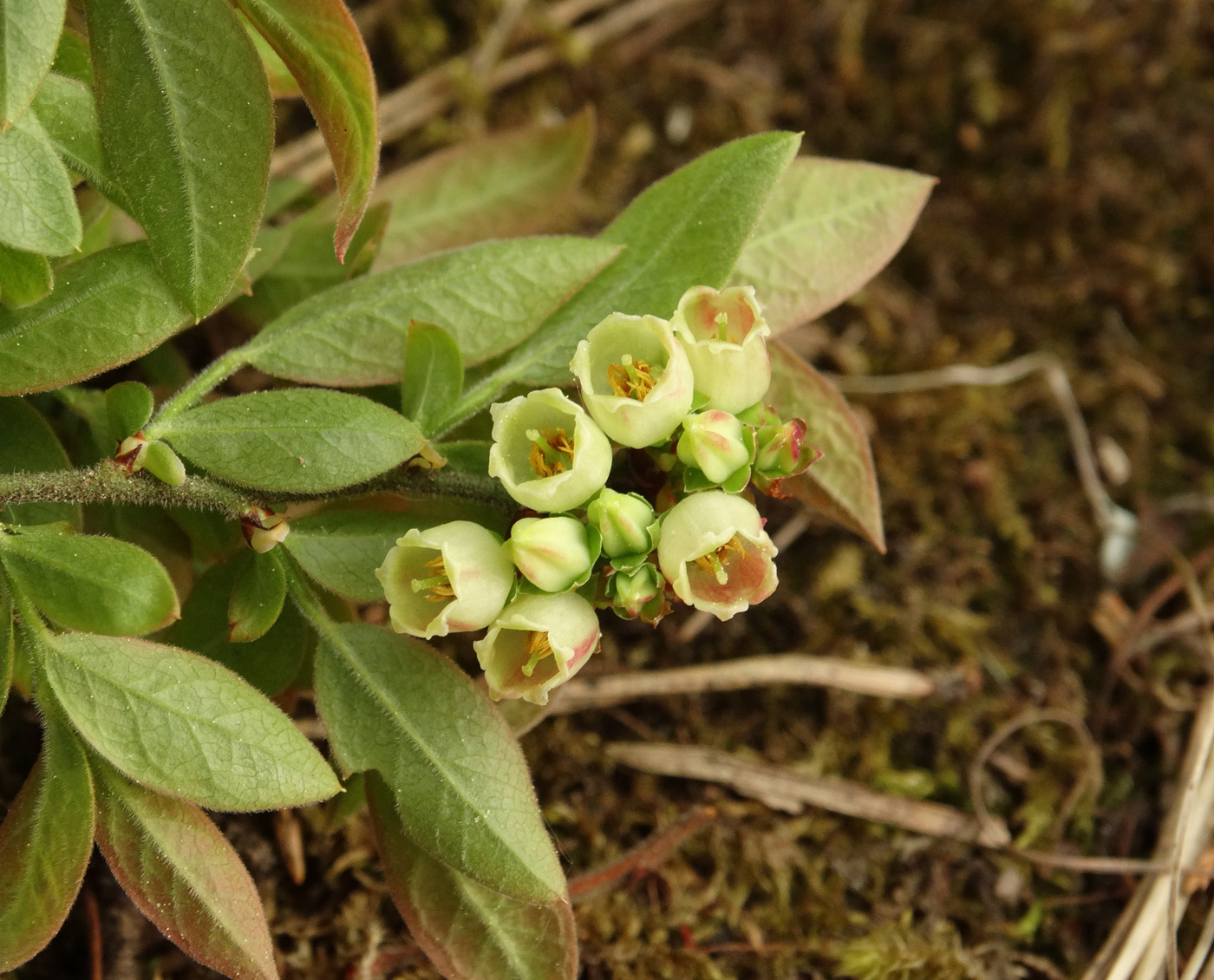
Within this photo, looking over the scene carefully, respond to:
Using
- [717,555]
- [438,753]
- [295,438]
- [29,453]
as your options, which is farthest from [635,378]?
[29,453]

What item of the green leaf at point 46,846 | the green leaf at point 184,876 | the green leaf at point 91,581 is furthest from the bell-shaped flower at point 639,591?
the green leaf at point 46,846

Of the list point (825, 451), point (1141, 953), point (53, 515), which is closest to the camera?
point (53, 515)

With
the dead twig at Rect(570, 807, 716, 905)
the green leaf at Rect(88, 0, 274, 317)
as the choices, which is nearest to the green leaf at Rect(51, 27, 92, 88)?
the green leaf at Rect(88, 0, 274, 317)

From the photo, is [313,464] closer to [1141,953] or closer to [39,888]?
[39,888]

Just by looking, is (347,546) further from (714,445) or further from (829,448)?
(829,448)

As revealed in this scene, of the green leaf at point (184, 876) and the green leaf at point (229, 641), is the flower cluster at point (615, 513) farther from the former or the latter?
the green leaf at point (184, 876)

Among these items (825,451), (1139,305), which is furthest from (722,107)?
(825,451)
